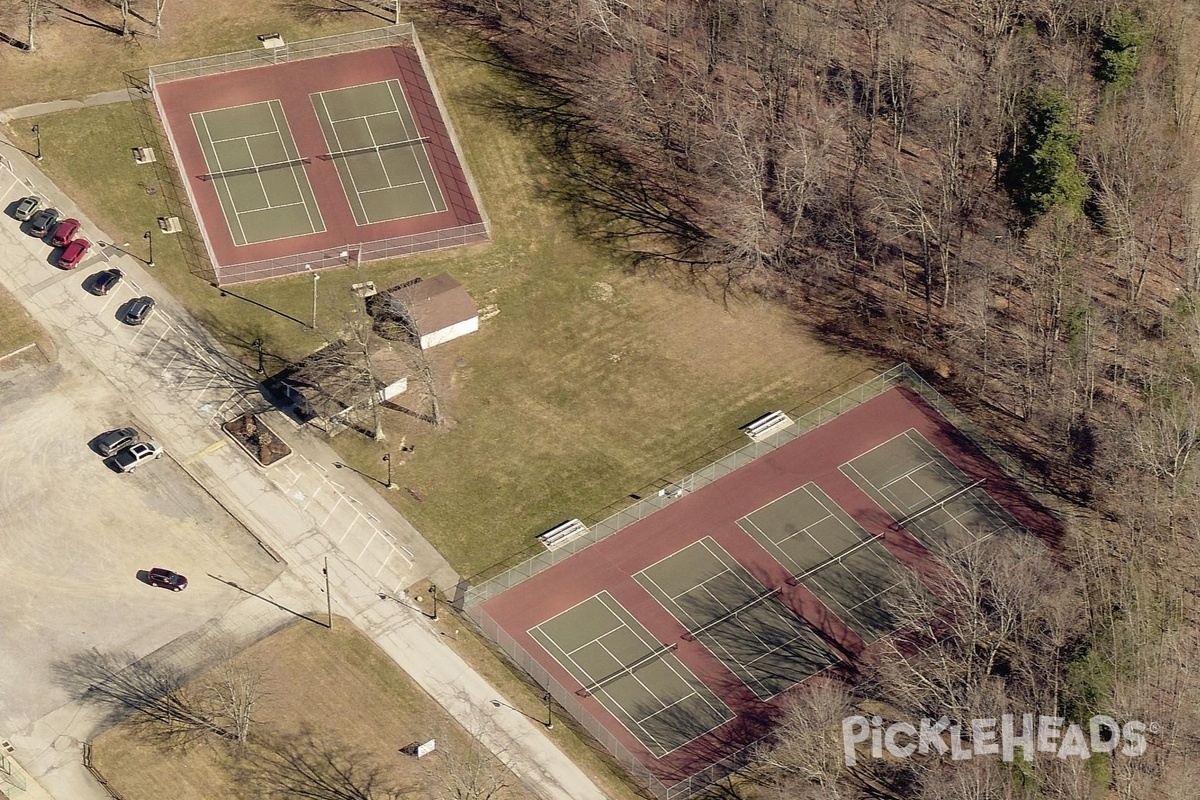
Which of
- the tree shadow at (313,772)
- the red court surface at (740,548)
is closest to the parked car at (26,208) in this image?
the red court surface at (740,548)

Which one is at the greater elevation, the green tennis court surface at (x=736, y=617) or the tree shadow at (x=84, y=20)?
the tree shadow at (x=84, y=20)

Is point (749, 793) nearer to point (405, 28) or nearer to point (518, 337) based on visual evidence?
point (518, 337)

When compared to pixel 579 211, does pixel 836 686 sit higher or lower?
lower

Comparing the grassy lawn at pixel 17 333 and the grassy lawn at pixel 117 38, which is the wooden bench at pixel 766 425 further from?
the grassy lawn at pixel 17 333

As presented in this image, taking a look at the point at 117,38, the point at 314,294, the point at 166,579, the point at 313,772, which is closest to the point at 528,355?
the point at 314,294

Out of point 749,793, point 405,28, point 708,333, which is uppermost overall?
point 405,28

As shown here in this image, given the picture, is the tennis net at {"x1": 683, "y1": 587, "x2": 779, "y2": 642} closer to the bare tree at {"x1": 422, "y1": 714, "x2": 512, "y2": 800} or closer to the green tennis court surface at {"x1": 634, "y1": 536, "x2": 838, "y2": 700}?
the green tennis court surface at {"x1": 634, "y1": 536, "x2": 838, "y2": 700}

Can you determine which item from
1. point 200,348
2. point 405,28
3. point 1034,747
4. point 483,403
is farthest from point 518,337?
point 1034,747
